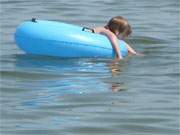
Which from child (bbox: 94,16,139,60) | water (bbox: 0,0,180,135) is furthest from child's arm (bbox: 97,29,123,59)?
water (bbox: 0,0,180,135)

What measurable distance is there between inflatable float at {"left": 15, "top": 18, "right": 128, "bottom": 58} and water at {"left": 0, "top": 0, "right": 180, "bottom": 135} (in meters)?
0.10

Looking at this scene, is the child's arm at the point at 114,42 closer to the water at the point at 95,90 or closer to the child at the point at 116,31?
the child at the point at 116,31

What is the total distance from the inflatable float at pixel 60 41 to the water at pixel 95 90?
100 millimetres

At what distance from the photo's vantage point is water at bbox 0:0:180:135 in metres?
6.49

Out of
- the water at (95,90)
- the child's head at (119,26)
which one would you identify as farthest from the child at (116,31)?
the water at (95,90)

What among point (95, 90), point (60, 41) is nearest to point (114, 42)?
point (60, 41)

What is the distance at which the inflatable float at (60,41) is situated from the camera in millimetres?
9289

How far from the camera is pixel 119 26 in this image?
31.6 ft

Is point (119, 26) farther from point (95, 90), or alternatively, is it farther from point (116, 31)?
point (95, 90)

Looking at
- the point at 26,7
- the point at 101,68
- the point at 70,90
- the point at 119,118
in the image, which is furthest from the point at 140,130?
the point at 26,7

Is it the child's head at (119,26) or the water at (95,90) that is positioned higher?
the child's head at (119,26)

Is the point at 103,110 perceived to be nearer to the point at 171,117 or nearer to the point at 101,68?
the point at 171,117

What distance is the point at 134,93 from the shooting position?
7.73 metres

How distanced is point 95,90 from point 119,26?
78.9 inches
